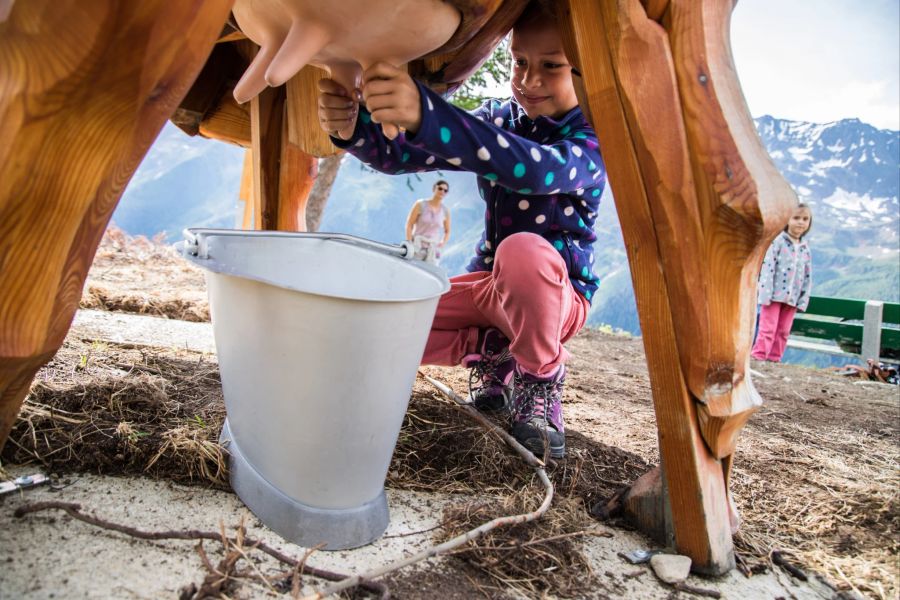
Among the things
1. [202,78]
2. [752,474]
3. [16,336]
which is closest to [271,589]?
[16,336]

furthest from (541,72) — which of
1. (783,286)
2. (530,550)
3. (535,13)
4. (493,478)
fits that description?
(783,286)

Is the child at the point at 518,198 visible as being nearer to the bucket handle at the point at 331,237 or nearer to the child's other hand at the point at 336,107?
the child's other hand at the point at 336,107

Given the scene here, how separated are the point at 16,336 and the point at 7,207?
14 cm

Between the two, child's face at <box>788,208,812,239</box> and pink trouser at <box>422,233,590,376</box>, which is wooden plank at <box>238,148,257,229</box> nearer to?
pink trouser at <box>422,233,590,376</box>

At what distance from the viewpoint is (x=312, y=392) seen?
2.81ft

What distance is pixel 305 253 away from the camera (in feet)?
3.79

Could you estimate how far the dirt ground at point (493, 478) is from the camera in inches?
35.3

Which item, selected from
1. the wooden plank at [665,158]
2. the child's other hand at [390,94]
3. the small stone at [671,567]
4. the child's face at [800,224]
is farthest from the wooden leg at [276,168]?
the child's face at [800,224]

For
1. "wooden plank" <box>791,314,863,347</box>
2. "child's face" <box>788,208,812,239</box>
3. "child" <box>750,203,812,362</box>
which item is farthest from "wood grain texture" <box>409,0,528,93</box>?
"wooden plank" <box>791,314,863,347</box>

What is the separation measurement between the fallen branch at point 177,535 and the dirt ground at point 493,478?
0.06 feet

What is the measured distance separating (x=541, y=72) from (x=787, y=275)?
4.09 meters

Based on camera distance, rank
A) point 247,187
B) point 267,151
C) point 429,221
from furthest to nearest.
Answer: point 429,221 → point 247,187 → point 267,151

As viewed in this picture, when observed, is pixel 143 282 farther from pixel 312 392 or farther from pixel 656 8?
pixel 656 8

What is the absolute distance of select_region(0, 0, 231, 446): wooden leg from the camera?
0.58m
